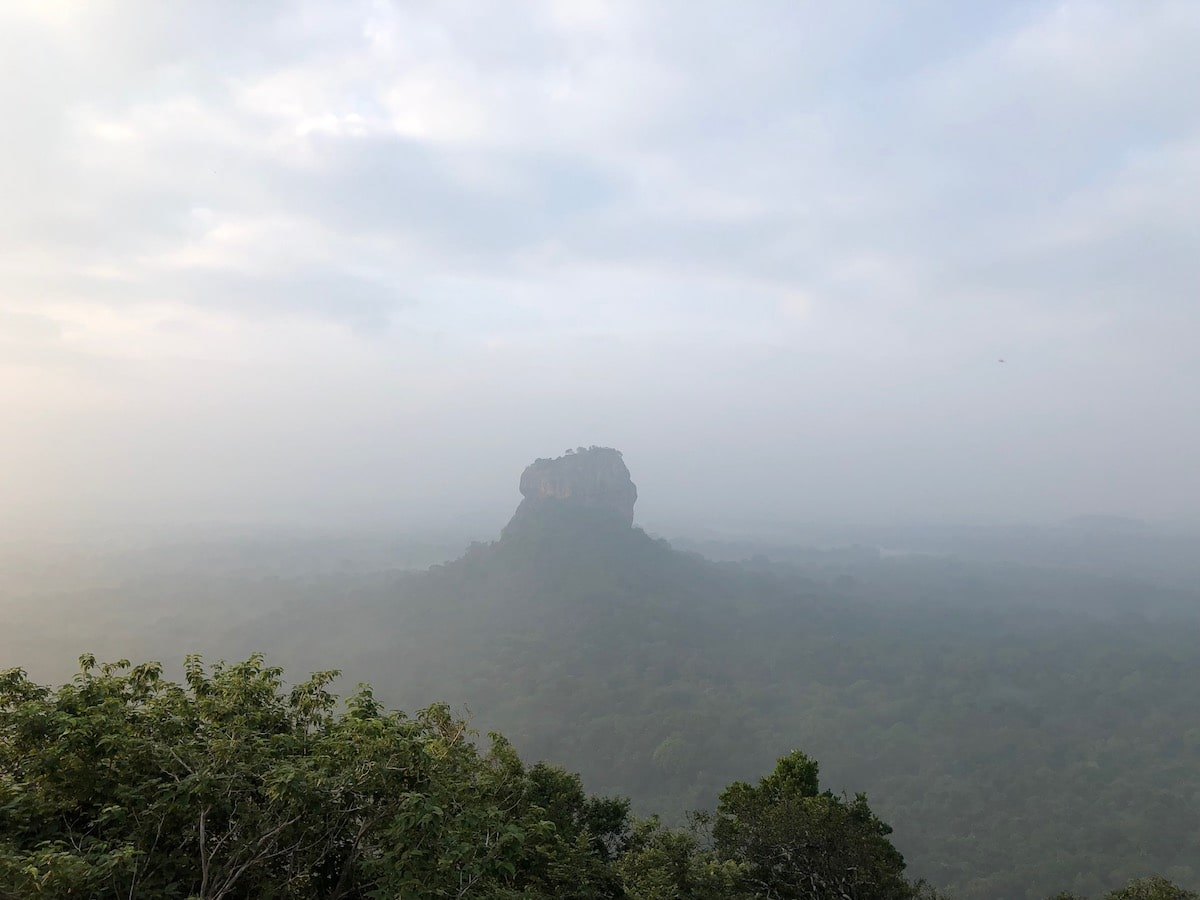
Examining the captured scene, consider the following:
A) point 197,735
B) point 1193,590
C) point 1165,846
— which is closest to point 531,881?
point 197,735

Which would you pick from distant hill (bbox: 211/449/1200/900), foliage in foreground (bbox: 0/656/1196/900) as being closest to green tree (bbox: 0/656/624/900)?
foliage in foreground (bbox: 0/656/1196/900)

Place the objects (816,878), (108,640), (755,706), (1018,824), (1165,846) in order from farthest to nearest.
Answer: (108,640) < (755,706) < (1018,824) < (1165,846) < (816,878)

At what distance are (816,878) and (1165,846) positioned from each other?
55.5m

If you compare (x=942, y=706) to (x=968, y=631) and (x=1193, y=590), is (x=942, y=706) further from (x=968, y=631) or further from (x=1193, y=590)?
(x=1193, y=590)

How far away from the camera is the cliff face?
137 metres

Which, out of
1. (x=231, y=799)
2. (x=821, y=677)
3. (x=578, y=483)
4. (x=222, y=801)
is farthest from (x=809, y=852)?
(x=578, y=483)

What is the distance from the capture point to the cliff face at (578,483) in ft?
449

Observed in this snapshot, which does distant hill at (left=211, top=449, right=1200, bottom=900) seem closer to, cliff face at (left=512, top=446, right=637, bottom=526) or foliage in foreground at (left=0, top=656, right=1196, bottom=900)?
cliff face at (left=512, top=446, right=637, bottom=526)

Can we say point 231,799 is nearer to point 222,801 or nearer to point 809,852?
point 222,801

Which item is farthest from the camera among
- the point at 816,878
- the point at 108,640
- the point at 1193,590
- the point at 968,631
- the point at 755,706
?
the point at 1193,590

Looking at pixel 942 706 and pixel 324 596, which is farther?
pixel 324 596

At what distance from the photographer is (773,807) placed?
1602cm

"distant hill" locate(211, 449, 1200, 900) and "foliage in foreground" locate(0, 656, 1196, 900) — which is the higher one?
"foliage in foreground" locate(0, 656, 1196, 900)

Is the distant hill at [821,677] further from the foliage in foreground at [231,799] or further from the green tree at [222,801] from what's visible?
the green tree at [222,801]
